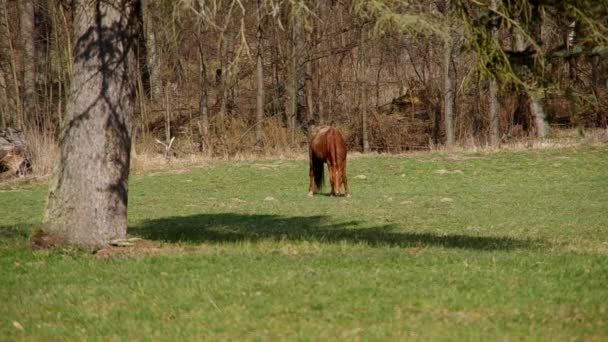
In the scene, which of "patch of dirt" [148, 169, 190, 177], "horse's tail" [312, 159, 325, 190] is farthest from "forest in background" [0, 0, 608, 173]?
"horse's tail" [312, 159, 325, 190]

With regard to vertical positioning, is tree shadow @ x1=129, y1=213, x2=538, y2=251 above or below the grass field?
below

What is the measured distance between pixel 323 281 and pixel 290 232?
743 centimetres

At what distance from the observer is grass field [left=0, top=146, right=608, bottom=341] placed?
7406 millimetres

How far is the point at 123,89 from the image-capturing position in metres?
12.2

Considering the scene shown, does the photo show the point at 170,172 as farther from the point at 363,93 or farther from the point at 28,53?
the point at 28,53

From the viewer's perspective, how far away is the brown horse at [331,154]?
81.9 ft

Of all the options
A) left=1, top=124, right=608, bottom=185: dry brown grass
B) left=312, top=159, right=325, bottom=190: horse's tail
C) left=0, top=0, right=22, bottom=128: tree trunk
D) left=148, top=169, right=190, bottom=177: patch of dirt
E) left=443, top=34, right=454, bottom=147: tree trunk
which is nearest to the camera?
left=312, top=159, right=325, bottom=190: horse's tail

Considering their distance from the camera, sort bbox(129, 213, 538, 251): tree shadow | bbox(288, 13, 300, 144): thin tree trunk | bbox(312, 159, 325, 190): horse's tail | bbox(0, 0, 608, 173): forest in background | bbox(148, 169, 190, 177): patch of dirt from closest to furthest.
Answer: bbox(129, 213, 538, 251): tree shadow → bbox(312, 159, 325, 190): horse's tail → bbox(148, 169, 190, 177): patch of dirt → bbox(0, 0, 608, 173): forest in background → bbox(288, 13, 300, 144): thin tree trunk

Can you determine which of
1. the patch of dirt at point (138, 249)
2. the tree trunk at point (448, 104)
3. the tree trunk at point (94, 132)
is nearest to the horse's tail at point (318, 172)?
the tree trunk at point (448, 104)

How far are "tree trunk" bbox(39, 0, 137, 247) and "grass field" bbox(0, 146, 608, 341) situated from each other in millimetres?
511

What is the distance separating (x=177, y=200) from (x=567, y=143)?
665 inches

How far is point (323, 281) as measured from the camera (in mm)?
8906

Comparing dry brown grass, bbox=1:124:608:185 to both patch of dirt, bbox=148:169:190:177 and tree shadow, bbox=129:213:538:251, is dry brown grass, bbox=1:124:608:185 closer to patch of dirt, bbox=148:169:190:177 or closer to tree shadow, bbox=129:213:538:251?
patch of dirt, bbox=148:169:190:177

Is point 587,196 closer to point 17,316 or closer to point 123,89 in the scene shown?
point 123,89
